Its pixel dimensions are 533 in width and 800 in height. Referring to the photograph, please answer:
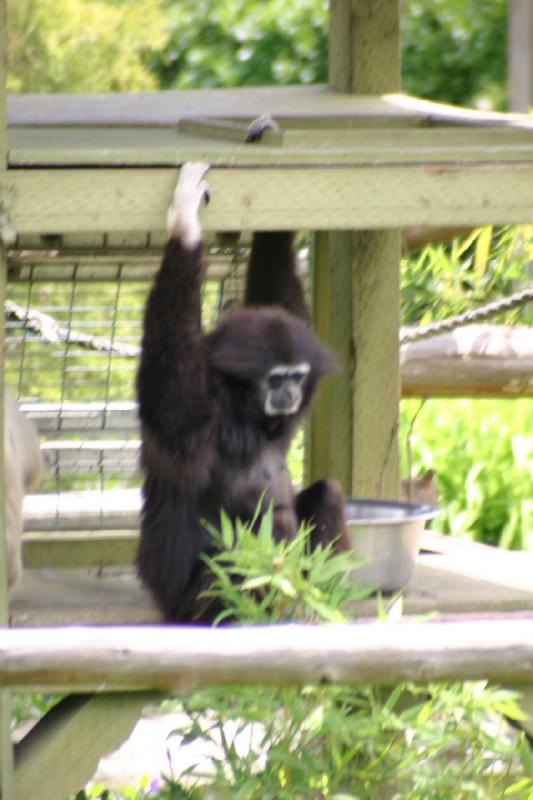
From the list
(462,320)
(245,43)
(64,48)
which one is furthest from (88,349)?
(245,43)

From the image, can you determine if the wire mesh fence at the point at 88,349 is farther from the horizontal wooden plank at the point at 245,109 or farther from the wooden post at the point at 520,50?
the wooden post at the point at 520,50

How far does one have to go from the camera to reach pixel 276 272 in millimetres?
5273

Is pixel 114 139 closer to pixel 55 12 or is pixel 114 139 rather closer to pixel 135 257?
pixel 135 257

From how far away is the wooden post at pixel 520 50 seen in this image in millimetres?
15570

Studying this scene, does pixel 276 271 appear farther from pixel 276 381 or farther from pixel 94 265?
pixel 94 265

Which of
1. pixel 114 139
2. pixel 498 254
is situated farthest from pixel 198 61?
pixel 114 139

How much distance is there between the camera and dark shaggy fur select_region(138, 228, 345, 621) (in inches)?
175

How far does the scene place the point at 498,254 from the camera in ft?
25.6

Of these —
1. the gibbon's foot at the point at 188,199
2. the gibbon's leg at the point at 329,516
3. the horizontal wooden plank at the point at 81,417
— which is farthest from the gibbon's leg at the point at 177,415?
the horizontal wooden plank at the point at 81,417

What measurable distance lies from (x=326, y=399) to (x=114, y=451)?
1130 millimetres

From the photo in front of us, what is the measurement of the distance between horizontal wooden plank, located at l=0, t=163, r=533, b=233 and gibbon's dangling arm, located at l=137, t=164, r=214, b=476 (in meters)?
0.14

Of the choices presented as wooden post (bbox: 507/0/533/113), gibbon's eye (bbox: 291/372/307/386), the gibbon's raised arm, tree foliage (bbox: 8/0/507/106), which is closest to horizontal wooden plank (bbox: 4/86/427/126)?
the gibbon's raised arm

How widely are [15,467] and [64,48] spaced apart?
27.6ft

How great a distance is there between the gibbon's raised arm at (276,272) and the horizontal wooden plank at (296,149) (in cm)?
61
